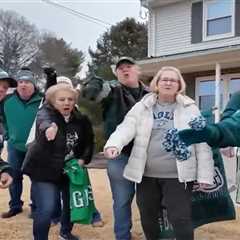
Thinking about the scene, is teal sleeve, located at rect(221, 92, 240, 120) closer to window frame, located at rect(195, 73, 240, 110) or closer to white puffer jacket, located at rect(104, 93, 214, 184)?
white puffer jacket, located at rect(104, 93, 214, 184)

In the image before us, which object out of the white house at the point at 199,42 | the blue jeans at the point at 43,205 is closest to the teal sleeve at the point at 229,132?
the blue jeans at the point at 43,205

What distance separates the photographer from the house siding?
52.7ft

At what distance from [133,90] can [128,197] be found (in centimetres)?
97

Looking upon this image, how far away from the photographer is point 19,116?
19.4 ft

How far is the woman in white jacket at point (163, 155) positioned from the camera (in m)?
4.01

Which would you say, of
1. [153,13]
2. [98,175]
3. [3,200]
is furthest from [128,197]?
[153,13]

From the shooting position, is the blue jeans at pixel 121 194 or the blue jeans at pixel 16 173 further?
the blue jeans at pixel 16 173

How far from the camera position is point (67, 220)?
5047 mm

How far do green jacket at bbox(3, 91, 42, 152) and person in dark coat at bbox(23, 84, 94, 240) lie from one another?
1265 mm

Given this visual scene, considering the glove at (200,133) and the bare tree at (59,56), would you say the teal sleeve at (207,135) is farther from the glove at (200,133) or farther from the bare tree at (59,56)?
the bare tree at (59,56)

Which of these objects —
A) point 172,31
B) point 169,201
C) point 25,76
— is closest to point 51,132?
point 169,201

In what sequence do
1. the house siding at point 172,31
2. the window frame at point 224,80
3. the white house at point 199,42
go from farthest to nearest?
the house siding at point 172,31, the window frame at point 224,80, the white house at point 199,42

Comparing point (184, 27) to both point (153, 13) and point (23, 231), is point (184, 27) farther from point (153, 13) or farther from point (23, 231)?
point (23, 231)

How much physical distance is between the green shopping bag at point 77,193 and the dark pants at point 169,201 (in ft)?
2.36
